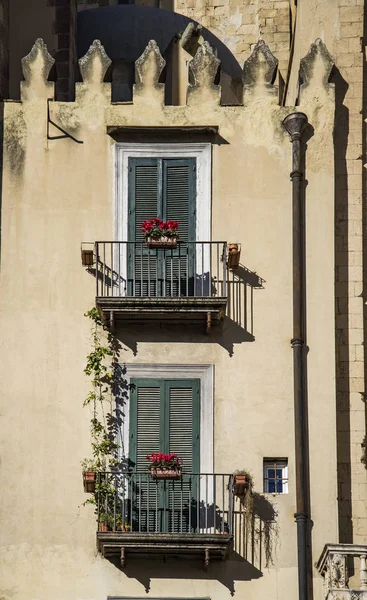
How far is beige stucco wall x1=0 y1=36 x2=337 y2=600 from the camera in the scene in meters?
25.0

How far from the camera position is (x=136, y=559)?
2494 cm

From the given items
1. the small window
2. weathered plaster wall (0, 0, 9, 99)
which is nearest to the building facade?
the small window

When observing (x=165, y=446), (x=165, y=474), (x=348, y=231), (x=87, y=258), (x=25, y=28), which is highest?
(x=25, y=28)

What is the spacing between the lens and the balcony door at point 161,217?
26.3 metres

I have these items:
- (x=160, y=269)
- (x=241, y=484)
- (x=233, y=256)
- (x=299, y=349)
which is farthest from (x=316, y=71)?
(x=241, y=484)

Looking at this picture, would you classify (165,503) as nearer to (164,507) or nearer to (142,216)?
(164,507)

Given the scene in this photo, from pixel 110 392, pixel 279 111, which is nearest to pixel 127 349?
pixel 110 392

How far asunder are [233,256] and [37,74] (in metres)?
4.53

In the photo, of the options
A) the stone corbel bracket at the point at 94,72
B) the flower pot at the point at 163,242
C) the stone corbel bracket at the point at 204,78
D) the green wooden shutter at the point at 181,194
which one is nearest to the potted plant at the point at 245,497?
the flower pot at the point at 163,242

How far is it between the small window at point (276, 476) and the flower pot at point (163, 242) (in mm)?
3661

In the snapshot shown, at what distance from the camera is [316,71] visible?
89.1 feet

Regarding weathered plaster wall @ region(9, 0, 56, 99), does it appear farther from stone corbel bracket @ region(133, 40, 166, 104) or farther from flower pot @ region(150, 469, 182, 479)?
flower pot @ region(150, 469, 182, 479)

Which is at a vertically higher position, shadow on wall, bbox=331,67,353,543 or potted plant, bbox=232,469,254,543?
shadow on wall, bbox=331,67,353,543

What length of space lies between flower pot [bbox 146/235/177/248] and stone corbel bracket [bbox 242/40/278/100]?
288 centimetres
